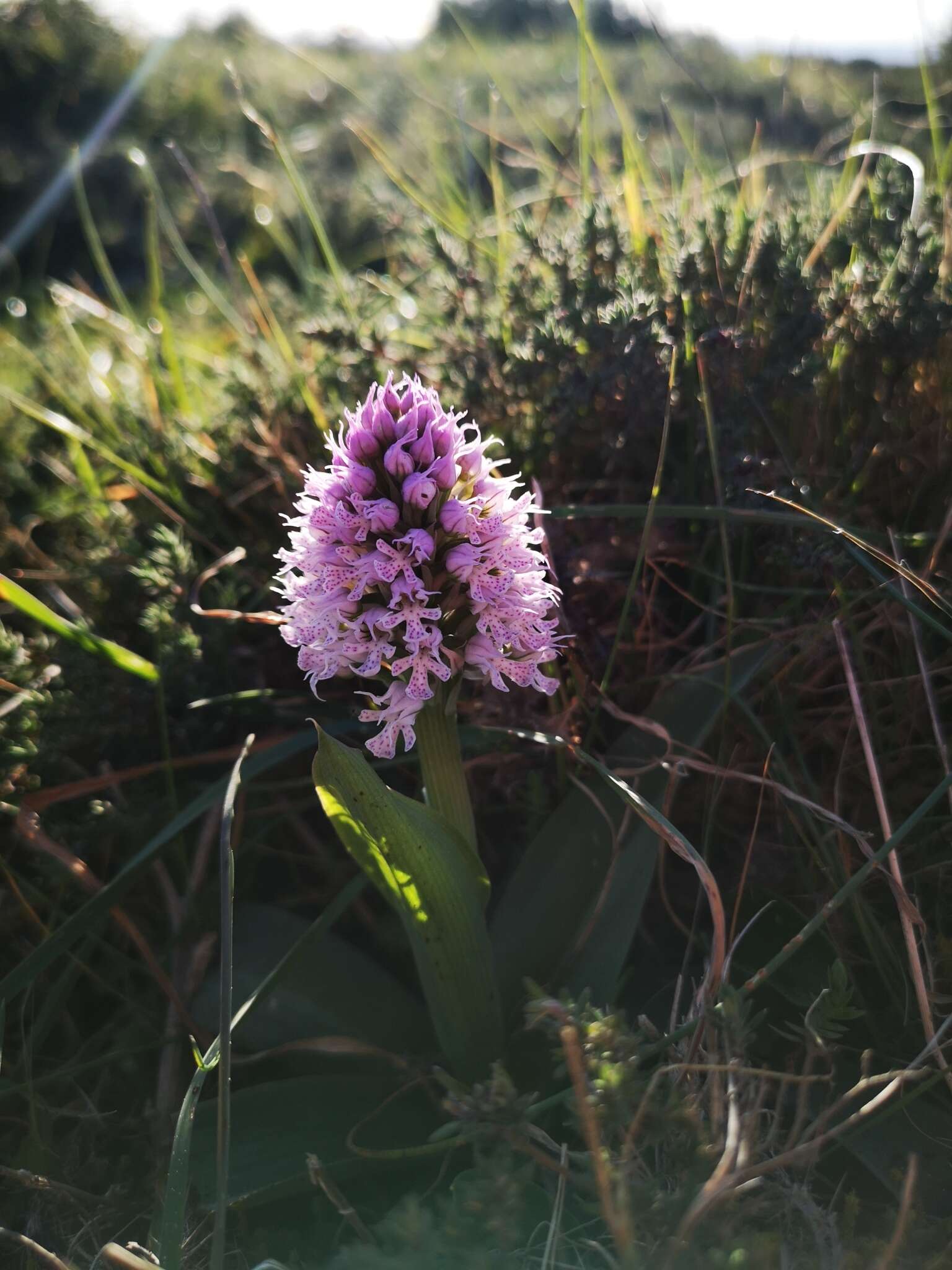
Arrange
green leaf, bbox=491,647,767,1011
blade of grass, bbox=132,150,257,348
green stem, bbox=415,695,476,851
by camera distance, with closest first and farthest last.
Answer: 1. green stem, bbox=415,695,476,851
2. green leaf, bbox=491,647,767,1011
3. blade of grass, bbox=132,150,257,348

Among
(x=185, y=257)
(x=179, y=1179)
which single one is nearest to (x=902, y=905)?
(x=179, y=1179)

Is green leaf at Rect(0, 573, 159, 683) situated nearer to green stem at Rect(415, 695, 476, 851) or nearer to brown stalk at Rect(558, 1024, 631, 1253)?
green stem at Rect(415, 695, 476, 851)

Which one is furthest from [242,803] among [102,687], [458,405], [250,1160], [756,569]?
[756,569]

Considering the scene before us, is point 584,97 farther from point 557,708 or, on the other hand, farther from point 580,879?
point 580,879

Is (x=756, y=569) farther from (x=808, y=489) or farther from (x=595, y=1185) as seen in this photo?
(x=595, y=1185)

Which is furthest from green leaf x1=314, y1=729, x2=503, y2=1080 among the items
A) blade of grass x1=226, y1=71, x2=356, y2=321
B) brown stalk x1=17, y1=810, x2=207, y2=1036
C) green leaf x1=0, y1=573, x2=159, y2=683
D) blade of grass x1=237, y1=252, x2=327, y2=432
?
blade of grass x1=226, y1=71, x2=356, y2=321

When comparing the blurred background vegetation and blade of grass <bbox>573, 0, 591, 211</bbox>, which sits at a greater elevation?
blade of grass <bbox>573, 0, 591, 211</bbox>

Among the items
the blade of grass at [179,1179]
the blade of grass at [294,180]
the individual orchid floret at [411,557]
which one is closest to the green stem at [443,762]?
the individual orchid floret at [411,557]
